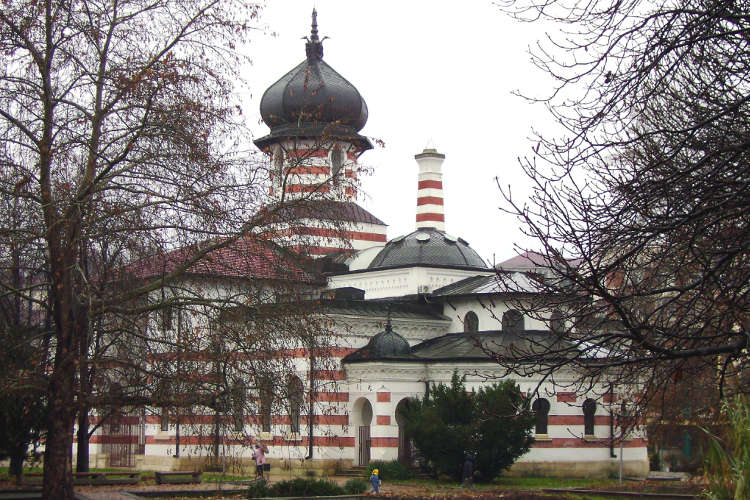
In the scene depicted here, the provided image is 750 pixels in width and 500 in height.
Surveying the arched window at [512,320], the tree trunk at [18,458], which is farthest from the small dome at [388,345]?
the tree trunk at [18,458]

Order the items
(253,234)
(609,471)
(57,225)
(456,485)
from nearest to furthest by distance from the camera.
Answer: (57,225) < (253,234) < (456,485) < (609,471)

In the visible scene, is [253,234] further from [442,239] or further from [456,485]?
[442,239]

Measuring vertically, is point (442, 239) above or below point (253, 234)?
above

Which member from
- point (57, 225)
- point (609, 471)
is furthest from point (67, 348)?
point (609, 471)

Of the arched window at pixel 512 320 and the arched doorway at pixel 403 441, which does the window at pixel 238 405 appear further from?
the arched doorway at pixel 403 441

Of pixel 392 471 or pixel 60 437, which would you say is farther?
pixel 392 471

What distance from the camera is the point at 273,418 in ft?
65.3

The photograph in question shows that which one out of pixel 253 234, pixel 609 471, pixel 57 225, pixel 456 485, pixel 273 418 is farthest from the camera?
pixel 609 471

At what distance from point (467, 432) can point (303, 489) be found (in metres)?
8.33

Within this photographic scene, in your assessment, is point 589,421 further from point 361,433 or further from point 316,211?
point 316,211

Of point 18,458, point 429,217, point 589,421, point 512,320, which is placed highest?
point 429,217

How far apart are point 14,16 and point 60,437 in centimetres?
658

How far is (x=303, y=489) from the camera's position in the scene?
2378 cm

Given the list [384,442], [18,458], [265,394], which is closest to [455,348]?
[384,442]
